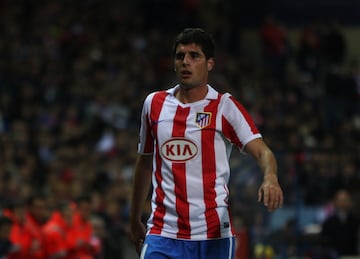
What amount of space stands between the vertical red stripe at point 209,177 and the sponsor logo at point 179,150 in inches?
2.9

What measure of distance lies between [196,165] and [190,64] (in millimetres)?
621

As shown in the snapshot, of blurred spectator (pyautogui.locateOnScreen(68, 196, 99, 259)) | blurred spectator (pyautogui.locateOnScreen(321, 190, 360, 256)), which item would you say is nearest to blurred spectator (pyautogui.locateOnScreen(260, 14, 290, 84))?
blurred spectator (pyautogui.locateOnScreen(321, 190, 360, 256))

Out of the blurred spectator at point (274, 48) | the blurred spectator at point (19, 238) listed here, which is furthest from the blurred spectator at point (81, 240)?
the blurred spectator at point (274, 48)

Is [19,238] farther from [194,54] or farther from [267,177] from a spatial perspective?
[267,177]

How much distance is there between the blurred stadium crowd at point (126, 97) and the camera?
1447 centimetres

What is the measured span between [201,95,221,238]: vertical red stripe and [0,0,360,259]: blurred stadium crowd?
6.46m

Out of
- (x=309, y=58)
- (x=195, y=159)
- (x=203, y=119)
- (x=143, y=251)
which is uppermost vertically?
(x=309, y=58)

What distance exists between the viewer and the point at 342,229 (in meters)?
13.5

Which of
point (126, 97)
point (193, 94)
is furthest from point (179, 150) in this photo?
point (126, 97)

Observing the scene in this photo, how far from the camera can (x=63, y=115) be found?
16.9 m

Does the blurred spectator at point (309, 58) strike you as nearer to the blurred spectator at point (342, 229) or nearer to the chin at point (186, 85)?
the blurred spectator at point (342, 229)

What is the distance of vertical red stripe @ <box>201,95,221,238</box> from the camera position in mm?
6207

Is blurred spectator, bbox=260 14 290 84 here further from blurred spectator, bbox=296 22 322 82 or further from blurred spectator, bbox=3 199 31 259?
blurred spectator, bbox=3 199 31 259

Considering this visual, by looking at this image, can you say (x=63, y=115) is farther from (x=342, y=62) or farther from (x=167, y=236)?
(x=167, y=236)
